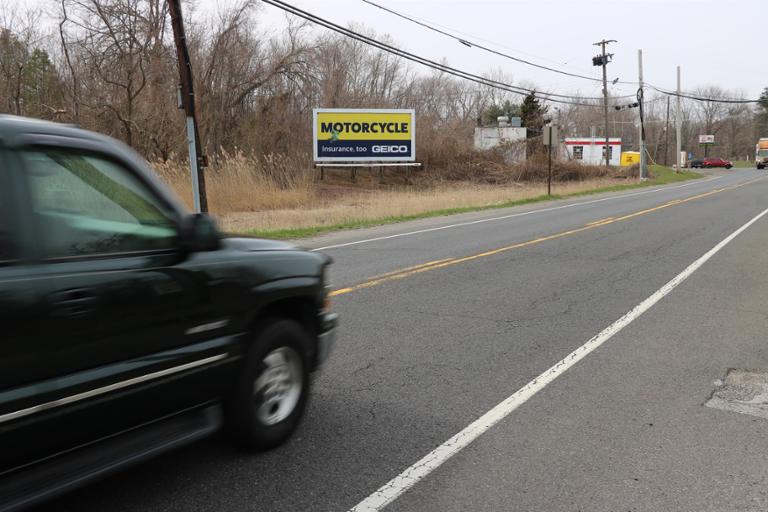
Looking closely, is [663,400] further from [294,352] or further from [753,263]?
[753,263]

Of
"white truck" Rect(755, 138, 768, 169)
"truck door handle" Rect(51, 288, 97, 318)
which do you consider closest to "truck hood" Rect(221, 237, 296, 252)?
"truck door handle" Rect(51, 288, 97, 318)

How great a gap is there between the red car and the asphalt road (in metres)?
88.4

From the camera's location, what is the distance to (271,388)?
368 cm

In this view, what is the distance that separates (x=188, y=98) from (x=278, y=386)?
45.4ft

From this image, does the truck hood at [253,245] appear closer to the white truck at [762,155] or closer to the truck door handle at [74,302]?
the truck door handle at [74,302]

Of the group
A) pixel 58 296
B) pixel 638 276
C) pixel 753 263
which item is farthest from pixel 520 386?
pixel 753 263

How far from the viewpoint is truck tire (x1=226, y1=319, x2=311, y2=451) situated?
136 inches

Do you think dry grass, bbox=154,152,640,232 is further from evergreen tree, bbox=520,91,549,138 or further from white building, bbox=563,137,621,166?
white building, bbox=563,137,621,166

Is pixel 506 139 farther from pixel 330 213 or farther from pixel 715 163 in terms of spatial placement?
pixel 715 163

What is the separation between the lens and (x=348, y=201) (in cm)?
2930

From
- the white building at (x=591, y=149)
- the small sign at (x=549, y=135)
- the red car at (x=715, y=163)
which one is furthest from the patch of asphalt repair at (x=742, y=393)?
the red car at (x=715, y=163)

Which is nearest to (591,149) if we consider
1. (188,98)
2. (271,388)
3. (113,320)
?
(188,98)

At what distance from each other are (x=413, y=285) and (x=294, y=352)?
4850 millimetres

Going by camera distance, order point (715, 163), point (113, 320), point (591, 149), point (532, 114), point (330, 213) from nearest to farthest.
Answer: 1. point (113, 320)
2. point (330, 213)
3. point (532, 114)
4. point (591, 149)
5. point (715, 163)
